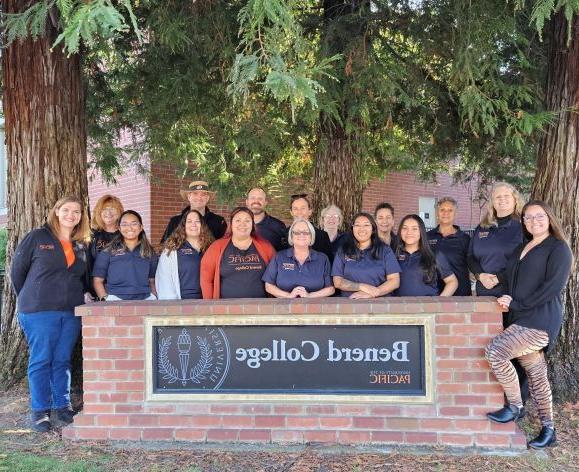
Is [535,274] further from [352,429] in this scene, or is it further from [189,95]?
[189,95]

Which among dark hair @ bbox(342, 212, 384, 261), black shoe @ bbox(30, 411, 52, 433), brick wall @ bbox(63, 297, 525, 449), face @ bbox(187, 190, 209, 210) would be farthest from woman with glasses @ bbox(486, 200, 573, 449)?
black shoe @ bbox(30, 411, 52, 433)

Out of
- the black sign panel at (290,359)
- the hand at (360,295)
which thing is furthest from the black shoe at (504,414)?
the hand at (360,295)

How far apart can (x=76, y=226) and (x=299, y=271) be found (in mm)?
1931

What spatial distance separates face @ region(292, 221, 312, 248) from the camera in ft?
14.9

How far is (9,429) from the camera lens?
4.66m

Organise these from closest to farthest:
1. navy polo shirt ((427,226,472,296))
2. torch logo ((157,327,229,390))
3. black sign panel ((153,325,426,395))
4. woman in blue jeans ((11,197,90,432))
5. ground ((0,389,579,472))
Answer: ground ((0,389,579,472))
black sign panel ((153,325,426,395))
torch logo ((157,327,229,390))
woman in blue jeans ((11,197,90,432))
navy polo shirt ((427,226,472,296))

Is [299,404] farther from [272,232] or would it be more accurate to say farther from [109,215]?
[109,215]

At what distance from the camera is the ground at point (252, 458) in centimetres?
384

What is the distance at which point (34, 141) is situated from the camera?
18.1 feet

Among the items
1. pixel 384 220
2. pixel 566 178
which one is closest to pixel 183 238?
pixel 384 220

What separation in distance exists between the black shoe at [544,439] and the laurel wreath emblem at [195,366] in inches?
94.4

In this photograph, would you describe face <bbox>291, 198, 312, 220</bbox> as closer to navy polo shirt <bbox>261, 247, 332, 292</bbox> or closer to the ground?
navy polo shirt <bbox>261, 247, 332, 292</bbox>

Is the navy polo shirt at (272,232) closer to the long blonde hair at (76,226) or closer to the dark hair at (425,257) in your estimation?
the dark hair at (425,257)

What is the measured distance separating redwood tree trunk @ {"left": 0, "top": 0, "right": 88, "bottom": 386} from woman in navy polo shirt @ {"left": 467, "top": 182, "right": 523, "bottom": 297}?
3.80m
